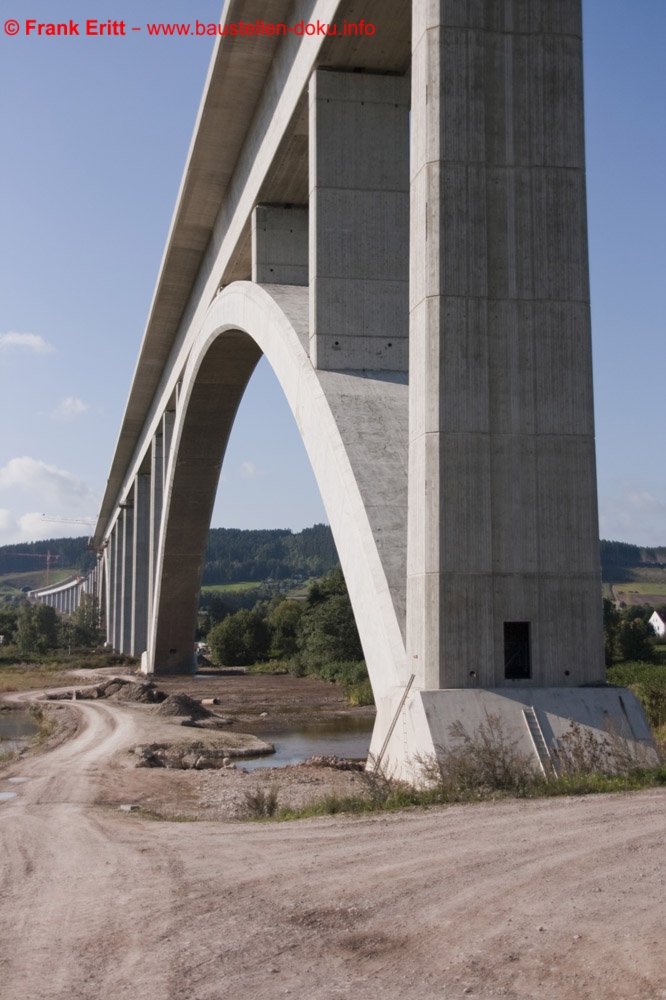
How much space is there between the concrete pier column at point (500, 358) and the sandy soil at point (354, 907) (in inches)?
91.9

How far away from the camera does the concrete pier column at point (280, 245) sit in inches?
741

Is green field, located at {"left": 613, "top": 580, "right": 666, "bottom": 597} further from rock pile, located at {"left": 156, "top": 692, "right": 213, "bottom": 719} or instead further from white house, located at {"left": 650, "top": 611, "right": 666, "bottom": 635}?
rock pile, located at {"left": 156, "top": 692, "right": 213, "bottom": 719}

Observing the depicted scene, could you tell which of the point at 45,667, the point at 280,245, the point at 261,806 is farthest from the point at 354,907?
the point at 45,667

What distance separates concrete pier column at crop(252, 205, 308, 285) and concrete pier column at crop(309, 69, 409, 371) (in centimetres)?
444

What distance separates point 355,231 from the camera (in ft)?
46.9

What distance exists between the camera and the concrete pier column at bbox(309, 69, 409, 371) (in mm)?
14219

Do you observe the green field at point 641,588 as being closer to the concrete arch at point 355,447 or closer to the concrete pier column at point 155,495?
Result: the concrete pier column at point 155,495

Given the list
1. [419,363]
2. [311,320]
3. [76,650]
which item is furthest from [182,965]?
[76,650]

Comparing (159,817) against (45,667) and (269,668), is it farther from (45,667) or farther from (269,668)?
(45,667)

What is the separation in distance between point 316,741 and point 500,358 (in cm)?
1352

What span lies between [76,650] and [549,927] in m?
70.6

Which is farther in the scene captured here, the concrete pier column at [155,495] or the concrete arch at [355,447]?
the concrete pier column at [155,495]

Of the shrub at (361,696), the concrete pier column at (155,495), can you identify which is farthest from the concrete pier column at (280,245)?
the concrete pier column at (155,495)

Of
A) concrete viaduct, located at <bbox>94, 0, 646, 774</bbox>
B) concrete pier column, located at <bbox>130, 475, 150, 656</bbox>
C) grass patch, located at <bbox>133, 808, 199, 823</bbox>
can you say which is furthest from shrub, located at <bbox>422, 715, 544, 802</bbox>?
concrete pier column, located at <bbox>130, 475, 150, 656</bbox>
